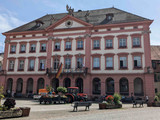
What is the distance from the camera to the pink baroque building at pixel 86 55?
97.3ft

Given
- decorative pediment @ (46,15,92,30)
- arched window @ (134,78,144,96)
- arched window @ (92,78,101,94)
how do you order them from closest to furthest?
1. arched window @ (134,78,144,96)
2. arched window @ (92,78,101,94)
3. decorative pediment @ (46,15,92,30)

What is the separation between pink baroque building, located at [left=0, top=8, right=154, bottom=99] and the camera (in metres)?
29.7

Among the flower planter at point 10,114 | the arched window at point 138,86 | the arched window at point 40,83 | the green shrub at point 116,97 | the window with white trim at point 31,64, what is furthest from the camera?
the arched window at point 40,83

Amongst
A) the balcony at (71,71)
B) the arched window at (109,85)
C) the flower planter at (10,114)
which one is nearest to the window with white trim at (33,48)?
the balcony at (71,71)

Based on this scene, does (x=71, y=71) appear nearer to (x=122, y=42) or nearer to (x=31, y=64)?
(x=31, y=64)

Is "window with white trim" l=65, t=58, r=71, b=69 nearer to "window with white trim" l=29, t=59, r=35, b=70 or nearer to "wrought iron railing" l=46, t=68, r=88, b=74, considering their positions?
"wrought iron railing" l=46, t=68, r=88, b=74

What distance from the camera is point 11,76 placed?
35.6 m

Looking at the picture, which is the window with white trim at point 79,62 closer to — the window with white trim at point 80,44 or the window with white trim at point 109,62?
the window with white trim at point 80,44

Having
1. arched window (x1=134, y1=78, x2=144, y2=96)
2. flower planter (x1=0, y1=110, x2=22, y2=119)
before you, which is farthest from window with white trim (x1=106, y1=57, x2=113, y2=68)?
flower planter (x1=0, y1=110, x2=22, y2=119)

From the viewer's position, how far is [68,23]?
3412 centimetres

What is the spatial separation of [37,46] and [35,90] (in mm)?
Result: 9393

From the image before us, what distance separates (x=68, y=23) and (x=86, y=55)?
8.01 m

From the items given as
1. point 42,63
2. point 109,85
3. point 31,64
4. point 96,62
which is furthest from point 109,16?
point 31,64

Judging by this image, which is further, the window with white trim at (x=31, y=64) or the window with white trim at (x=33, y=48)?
the window with white trim at (x=33, y=48)
